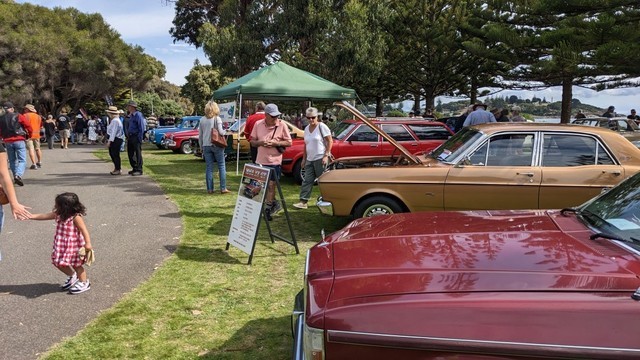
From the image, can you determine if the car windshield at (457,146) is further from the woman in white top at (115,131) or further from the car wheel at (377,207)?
the woman in white top at (115,131)

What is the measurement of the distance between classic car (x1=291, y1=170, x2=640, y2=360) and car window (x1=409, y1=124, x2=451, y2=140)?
8.48m

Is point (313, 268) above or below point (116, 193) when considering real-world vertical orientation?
above

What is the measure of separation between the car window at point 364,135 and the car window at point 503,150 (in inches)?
201

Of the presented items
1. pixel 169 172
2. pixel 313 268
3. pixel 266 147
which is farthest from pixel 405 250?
pixel 169 172

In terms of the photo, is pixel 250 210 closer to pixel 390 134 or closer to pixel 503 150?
pixel 503 150

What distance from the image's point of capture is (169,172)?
13.5m

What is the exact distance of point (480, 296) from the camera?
1.92 meters

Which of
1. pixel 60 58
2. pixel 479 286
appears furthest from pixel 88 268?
pixel 60 58

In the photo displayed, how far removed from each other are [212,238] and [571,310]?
5.35 m

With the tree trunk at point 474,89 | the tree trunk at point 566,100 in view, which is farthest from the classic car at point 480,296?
the tree trunk at point 474,89

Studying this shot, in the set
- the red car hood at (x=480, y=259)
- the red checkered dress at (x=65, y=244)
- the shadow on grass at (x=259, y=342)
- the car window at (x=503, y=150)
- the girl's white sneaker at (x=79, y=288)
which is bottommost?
the shadow on grass at (x=259, y=342)

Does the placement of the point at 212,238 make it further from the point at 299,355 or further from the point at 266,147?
the point at 299,355

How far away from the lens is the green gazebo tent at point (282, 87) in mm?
11812

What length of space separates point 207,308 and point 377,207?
2.74 meters
